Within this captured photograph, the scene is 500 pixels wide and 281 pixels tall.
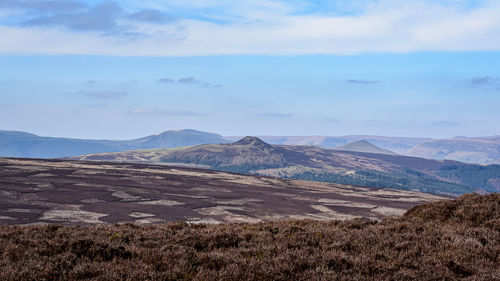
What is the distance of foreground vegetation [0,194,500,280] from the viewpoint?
10.5 metres

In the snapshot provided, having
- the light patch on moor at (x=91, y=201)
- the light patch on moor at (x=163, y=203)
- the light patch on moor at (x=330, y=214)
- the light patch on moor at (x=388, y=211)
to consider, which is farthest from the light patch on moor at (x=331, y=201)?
the light patch on moor at (x=91, y=201)

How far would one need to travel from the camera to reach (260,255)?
12.9 metres

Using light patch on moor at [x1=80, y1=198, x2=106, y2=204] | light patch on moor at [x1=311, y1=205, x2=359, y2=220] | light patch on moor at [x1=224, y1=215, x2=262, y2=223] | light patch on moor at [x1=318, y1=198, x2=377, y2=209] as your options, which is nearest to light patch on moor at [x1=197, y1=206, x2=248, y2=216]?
light patch on moor at [x1=224, y1=215, x2=262, y2=223]

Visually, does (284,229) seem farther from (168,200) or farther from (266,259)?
(168,200)

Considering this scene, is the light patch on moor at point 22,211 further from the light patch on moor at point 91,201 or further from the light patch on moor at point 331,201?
the light patch on moor at point 331,201

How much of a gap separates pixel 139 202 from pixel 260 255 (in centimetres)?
6007

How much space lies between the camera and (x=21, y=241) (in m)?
13.6

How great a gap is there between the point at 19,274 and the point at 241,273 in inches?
205

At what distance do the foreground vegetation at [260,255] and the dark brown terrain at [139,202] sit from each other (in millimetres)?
35375

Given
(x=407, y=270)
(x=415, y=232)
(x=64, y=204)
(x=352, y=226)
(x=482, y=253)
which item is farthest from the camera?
(x=64, y=204)

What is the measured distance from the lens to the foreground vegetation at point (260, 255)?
10.5 metres

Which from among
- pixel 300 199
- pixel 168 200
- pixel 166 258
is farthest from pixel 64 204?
pixel 166 258

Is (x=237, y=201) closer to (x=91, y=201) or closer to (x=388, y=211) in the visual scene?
(x=91, y=201)

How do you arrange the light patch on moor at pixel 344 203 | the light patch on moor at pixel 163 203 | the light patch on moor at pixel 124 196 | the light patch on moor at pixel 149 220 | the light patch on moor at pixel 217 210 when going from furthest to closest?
the light patch on moor at pixel 344 203, the light patch on moor at pixel 124 196, the light patch on moor at pixel 163 203, the light patch on moor at pixel 217 210, the light patch on moor at pixel 149 220
